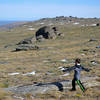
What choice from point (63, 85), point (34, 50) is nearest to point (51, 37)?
point (34, 50)

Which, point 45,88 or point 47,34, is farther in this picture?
point 47,34

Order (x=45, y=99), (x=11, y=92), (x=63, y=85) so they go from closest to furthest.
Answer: (x=45, y=99), (x=11, y=92), (x=63, y=85)

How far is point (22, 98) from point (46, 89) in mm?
1611

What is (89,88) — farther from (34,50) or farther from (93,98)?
(34,50)

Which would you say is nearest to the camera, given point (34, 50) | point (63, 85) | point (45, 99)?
point (45, 99)

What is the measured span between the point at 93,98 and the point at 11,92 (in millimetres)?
4478

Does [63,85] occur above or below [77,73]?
below

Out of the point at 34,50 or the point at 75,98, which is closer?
the point at 75,98

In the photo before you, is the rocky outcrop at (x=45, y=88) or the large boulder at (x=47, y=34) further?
the large boulder at (x=47, y=34)

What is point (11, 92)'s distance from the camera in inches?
440

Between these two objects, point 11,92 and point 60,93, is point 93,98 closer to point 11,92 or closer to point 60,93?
point 60,93

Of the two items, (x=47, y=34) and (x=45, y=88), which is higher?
(x=45, y=88)

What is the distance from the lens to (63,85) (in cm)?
1198

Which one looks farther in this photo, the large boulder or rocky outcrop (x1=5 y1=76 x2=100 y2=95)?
the large boulder
